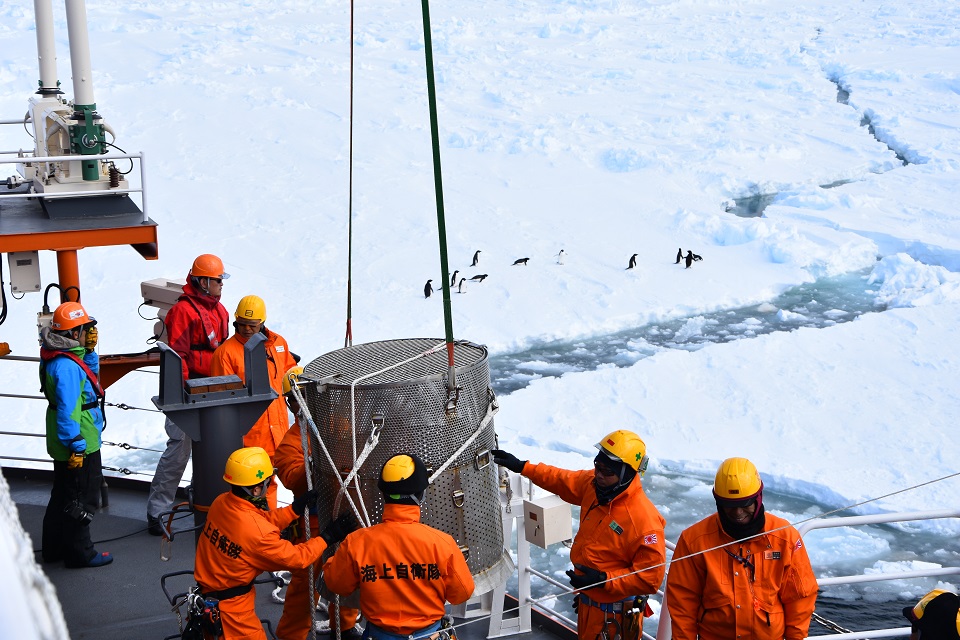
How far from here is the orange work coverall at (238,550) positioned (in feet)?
11.2

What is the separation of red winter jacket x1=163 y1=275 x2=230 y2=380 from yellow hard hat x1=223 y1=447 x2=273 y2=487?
158cm

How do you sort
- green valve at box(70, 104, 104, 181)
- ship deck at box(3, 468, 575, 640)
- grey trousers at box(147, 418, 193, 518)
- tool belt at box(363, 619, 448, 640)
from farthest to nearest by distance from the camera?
1. green valve at box(70, 104, 104, 181)
2. grey trousers at box(147, 418, 193, 518)
3. ship deck at box(3, 468, 575, 640)
4. tool belt at box(363, 619, 448, 640)

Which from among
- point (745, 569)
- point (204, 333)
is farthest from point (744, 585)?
point (204, 333)

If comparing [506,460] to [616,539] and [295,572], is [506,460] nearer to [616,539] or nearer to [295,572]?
[616,539]

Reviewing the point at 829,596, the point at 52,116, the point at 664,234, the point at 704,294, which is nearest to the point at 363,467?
the point at 52,116

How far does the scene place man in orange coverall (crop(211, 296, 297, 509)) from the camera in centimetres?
439

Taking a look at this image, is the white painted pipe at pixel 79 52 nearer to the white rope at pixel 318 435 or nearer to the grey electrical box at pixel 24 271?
the grey electrical box at pixel 24 271

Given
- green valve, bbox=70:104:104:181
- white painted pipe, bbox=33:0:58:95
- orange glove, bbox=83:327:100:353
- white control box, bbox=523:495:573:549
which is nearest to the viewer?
white control box, bbox=523:495:573:549

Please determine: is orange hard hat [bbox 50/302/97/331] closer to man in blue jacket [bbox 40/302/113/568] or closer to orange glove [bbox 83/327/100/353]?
man in blue jacket [bbox 40/302/113/568]

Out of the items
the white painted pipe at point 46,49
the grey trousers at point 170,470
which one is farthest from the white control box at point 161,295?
the white painted pipe at point 46,49

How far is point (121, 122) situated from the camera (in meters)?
19.4

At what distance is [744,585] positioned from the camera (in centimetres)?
300

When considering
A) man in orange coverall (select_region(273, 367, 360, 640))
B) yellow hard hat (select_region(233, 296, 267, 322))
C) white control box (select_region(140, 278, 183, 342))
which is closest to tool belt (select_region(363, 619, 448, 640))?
man in orange coverall (select_region(273, 367, 360, 640))

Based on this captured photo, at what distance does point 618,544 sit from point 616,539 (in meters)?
0.02
